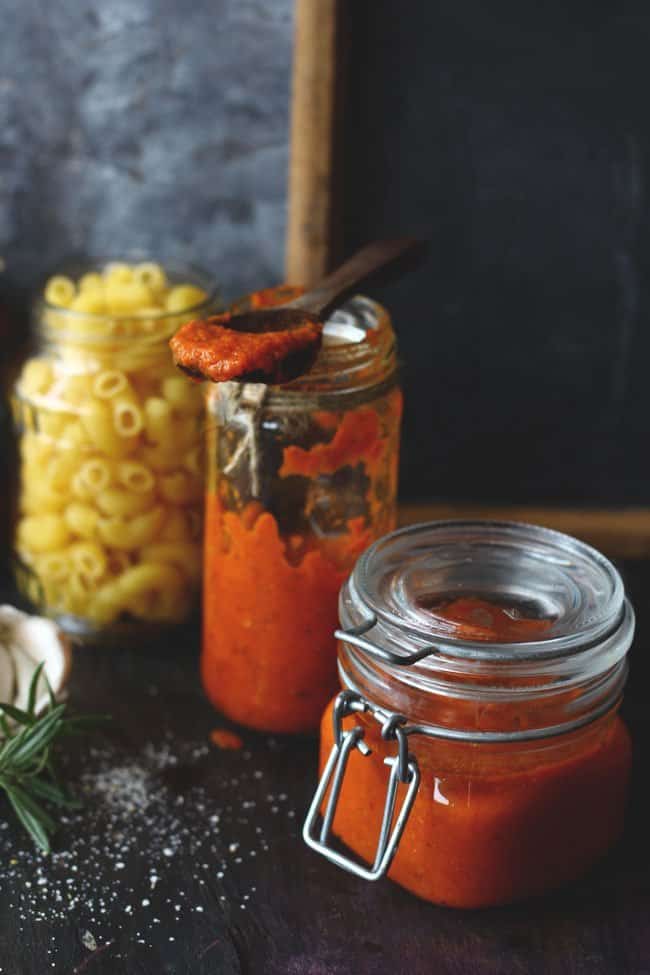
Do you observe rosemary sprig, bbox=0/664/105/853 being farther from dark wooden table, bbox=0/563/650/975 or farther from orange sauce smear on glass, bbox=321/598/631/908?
orange sauce smear on glass, bbox=321/598/631/908

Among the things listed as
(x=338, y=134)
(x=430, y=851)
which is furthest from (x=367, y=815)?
(x=338, y=134)

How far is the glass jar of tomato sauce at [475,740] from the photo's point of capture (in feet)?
2.77

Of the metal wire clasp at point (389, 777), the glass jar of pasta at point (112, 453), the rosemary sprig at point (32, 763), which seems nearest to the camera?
the metal wire clasp at point (389, 777)

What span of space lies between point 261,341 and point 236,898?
40 cm

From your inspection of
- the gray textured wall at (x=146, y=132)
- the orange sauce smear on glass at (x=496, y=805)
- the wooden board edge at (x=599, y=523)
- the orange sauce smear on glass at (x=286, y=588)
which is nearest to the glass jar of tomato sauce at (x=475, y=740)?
the orange sauce smear on glass at (x=496, y=805)

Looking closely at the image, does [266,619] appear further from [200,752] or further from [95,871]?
[95,871]

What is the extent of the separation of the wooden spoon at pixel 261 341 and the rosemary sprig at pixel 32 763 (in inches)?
10.7

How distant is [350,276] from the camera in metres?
1.03

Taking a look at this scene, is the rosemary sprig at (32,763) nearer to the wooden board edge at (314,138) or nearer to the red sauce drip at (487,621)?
the red sauce drip at (487,621)

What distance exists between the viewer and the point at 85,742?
1.07m

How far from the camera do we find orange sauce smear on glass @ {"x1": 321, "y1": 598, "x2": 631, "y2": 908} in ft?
2.81

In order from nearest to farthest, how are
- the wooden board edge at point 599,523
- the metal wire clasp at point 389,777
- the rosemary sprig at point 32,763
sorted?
the metal wire clasp at point 389,777
the rosemary sprig at point 32,763
the wooden board edge at point 599,523

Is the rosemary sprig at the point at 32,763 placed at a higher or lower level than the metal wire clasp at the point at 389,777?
lower

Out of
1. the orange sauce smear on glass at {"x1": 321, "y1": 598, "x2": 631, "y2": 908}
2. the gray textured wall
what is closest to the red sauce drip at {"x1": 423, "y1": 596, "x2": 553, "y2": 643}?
the orange sauce smear on glass at {"x1": 321, "y1": 598, "x2": 631, "y2": 908}
